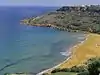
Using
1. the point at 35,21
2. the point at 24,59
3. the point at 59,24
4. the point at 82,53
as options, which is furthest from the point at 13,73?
the point at 35,21

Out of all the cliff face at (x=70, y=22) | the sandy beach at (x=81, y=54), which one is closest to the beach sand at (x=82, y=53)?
the sandy beach at (x=81, y=54)

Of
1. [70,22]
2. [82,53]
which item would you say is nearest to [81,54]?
[82,53]

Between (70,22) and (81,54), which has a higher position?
(81,54)

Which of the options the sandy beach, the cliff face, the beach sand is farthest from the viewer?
the cliff face

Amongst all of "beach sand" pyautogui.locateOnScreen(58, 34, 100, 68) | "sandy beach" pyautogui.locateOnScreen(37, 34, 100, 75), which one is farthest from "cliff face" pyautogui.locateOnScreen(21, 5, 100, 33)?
"sandy beach" pyautogui.locateOnScreen(37, 34, 100, 75)

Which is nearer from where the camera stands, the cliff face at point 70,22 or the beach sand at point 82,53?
the beach sand at point 82,53

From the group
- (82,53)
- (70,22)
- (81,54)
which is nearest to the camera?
(81,54)

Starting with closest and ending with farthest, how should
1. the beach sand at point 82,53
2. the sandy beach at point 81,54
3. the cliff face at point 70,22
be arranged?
the sandy beach at point 81,54 < the beach sand at point 82,53 < the cliff face at point 70,22

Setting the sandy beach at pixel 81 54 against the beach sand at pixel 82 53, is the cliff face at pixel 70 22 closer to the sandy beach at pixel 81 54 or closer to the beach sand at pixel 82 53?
the beach sand at pixel 82 53

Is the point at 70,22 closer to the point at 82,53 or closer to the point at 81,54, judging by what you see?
the point at 82,53

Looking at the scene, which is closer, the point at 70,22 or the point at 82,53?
the point at 82,53

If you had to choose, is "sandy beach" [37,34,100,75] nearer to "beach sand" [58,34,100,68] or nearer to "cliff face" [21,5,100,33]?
"beach sand" [58,34,100,68]
